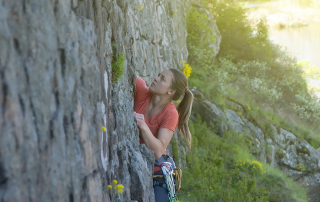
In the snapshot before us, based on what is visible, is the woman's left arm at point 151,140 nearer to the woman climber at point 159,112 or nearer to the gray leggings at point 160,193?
the woman climber at point 159,112

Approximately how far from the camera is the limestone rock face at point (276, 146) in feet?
24.4

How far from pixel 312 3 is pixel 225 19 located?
45.7 ft

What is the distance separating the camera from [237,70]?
13.3 meters

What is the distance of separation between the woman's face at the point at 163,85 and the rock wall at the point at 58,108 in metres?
0.66

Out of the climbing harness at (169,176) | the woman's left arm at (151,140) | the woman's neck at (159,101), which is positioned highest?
the woman's neck at (159,101)

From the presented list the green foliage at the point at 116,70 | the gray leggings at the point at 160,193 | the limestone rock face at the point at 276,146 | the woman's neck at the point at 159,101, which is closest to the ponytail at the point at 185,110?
the woman's neck at the point at 159,101

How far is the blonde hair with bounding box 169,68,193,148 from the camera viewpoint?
9.05ft

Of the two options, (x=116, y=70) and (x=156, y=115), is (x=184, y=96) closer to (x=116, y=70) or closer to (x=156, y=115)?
(x=156, y=115)

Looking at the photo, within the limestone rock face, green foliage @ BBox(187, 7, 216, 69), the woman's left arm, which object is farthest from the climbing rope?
green foliage @ BBox(187, 7, 216, 69)

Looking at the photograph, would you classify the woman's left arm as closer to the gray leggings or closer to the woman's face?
the gray leggings

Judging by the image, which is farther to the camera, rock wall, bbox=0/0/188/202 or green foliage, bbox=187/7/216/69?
green foliage, bbox=187/7/216/69

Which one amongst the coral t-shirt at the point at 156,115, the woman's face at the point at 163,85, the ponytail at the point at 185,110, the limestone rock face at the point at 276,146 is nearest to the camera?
the coral t-shirt at the point at 156,115

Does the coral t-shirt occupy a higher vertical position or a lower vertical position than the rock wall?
lower

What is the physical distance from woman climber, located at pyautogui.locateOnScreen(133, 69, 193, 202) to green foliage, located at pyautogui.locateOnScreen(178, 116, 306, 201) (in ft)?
6.41
